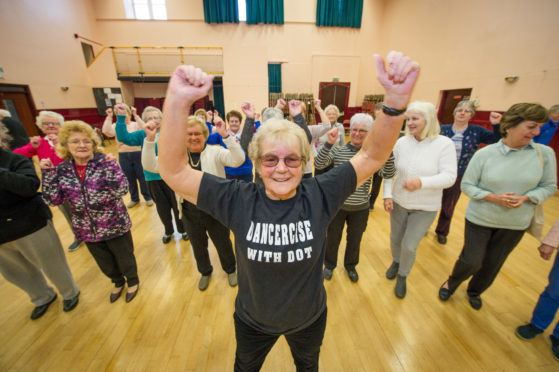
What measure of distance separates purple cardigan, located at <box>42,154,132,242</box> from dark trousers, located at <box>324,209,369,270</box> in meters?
1.98

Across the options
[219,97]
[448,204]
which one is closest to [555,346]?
[448,204]

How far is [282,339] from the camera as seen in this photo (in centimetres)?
190

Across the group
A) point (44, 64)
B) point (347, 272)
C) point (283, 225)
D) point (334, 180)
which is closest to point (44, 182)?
point (283, 225)

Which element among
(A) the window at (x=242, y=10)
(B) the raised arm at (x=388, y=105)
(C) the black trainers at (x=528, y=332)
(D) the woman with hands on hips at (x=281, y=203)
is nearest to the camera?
(B) the raised arm at (x=388, y=105)

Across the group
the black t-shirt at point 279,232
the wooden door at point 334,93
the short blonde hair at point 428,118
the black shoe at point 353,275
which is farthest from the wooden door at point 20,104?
the wooden door at point 334,93

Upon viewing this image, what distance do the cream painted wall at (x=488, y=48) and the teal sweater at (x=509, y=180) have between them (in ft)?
19.0

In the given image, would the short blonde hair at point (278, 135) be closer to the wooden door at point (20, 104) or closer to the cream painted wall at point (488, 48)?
the cream painted wall at point (488, 48)

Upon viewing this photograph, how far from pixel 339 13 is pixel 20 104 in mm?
13516

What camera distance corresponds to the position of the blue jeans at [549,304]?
1.66 m

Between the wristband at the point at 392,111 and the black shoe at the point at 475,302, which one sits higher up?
the wristband at the point at 392,111

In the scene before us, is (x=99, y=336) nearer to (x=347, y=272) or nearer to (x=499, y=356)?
(x=347, y=272)

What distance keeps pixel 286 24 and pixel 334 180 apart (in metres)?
13.1

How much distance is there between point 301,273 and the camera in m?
1.00

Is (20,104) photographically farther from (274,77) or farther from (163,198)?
(274,77)
